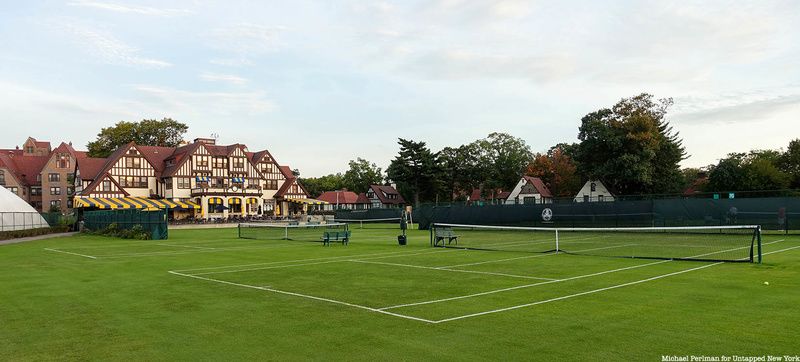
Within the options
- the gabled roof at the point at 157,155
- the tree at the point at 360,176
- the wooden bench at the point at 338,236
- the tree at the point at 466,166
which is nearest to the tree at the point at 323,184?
the tree at the point at 360,176

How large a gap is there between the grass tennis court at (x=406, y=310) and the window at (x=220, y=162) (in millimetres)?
72133

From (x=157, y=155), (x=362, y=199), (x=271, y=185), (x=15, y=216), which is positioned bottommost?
(x=15, y=216)

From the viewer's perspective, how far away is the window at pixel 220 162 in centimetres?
8956

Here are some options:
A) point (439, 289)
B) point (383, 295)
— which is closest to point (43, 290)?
point (383, 295)

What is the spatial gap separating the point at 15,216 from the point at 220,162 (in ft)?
132

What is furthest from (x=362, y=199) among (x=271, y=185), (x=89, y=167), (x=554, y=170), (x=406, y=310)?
(x=406, y=310)

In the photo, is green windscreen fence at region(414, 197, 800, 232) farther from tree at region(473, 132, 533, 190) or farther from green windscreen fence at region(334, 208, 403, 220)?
tree at region(473, 132, 533, 190)

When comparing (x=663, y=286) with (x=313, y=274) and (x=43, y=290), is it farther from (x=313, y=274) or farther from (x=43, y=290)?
(x=43, y=290)

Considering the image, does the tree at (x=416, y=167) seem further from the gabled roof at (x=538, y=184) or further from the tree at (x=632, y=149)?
→ the tree at (x=632, y=149)

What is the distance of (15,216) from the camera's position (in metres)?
50.5

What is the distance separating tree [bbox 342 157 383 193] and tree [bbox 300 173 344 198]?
493 cm

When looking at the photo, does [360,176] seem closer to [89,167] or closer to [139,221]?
Answer: [89,167]

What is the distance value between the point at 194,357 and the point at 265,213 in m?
89.3

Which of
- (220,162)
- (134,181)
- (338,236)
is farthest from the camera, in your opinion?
(220,162)
